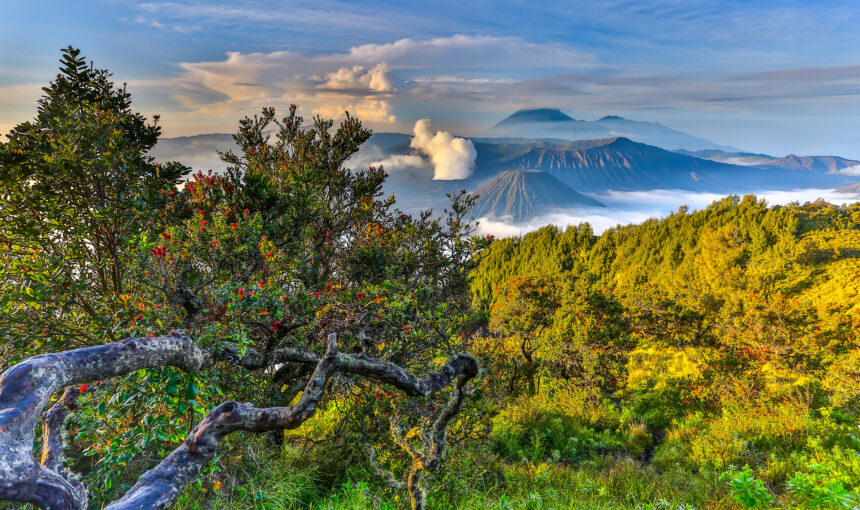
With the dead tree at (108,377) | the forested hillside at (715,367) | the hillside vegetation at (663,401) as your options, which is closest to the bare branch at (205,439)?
the dead tree at (108,377)

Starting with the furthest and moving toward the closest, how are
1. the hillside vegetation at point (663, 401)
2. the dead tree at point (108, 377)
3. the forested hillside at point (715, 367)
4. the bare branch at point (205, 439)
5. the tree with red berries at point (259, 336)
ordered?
1. the forested hillside at point (715, 367)
2. the hillside vegetation at point (663, 401)
3. the tree with red berries at point (259, 336)
4. the bare branch at point (205, 439)
5. the dead tree at point (108, 377)

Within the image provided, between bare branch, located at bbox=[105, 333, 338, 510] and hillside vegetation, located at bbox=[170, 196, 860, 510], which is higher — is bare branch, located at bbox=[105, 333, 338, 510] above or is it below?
above

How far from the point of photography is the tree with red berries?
218 cm

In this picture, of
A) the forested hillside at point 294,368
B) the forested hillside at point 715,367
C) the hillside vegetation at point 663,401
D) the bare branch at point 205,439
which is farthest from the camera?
the forested hillside at point 715,367

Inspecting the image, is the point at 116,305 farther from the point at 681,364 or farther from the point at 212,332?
the point at 681,364

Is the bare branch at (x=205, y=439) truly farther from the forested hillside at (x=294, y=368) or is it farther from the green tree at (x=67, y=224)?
the green tree at (x=67, y=224)

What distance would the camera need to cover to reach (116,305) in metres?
4.94

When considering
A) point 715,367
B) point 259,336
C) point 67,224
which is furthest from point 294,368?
point 715,367

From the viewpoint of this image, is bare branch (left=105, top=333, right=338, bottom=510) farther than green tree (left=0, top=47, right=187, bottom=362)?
No

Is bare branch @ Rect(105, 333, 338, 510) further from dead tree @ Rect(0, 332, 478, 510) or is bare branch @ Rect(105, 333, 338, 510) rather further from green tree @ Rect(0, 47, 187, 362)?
green tree @ Rect(0, 47, 187, 362)

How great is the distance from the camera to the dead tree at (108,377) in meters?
1.51

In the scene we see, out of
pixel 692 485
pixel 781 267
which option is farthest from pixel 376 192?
pixel 781 267

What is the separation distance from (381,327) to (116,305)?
3579mm

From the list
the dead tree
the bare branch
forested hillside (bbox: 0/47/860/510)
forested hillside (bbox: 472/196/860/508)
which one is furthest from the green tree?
forested hillside (bbox: 472/196/860/508)
